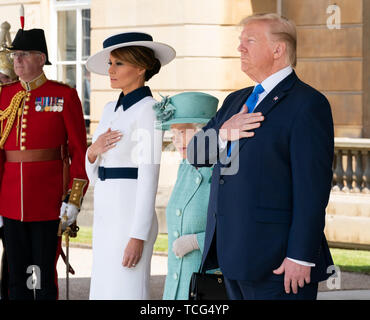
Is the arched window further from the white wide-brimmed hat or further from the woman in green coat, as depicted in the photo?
the woman in green coat

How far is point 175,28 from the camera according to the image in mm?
10359

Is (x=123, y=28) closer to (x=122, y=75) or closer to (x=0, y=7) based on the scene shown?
(x=0, y=7)

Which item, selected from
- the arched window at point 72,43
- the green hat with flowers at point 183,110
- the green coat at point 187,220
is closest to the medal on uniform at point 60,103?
the green hat with flowers at point 183,110

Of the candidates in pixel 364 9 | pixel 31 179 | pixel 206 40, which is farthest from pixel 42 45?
pixel 364 9

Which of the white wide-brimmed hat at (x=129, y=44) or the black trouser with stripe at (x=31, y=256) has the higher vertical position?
the white wide-brimmed hat at (x=129, y=44)

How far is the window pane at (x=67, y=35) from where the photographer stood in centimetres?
1193

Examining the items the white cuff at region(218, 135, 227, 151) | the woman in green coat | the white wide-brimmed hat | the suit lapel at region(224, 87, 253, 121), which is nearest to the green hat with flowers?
the woman in green coat

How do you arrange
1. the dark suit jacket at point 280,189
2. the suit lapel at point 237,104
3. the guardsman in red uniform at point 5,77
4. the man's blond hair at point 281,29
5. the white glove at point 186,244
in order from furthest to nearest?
the guardsman in red uniform at point 5,77, the white glove at point 186,244, the suit lapel at point 237,104, the man's blond hair at point 281,29, the dark suit jacket at point 280,189

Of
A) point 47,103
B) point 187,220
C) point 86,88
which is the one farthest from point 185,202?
point 86,88

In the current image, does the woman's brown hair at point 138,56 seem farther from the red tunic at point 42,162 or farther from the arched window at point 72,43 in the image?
the arched window at point 72,43

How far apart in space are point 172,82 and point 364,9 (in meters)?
2.40

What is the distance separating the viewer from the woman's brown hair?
166 inches

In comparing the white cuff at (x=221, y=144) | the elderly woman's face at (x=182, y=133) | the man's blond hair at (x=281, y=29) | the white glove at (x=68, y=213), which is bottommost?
the white glove at (x=68, y=213)

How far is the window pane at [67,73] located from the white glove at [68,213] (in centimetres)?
737
